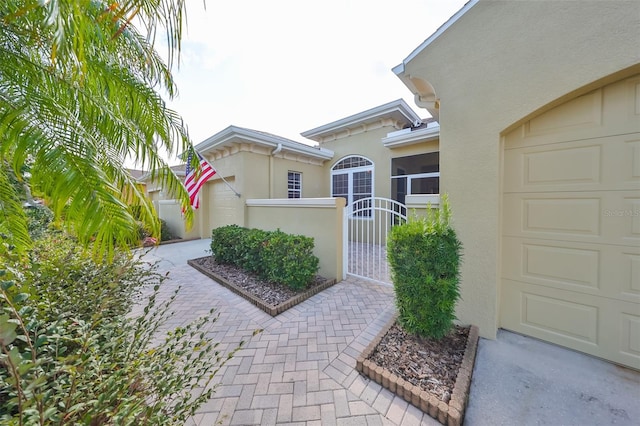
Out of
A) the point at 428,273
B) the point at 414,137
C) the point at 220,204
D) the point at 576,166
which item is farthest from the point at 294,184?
the point at 576,166

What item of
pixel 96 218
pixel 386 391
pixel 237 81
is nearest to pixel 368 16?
pixel 237 81

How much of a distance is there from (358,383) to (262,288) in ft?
9.66

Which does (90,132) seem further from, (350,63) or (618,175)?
(618,175)

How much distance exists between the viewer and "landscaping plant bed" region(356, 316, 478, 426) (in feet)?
7.19

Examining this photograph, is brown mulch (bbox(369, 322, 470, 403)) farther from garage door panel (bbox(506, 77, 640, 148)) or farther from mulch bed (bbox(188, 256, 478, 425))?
garage door panel (bbox(506, 77, 640, 148))

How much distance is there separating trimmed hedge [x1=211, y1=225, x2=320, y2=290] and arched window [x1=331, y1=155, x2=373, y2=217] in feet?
15.3

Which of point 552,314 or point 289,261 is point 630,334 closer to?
point 552,314

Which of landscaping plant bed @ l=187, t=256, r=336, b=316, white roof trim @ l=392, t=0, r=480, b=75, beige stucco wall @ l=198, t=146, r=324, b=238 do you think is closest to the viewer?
white roof trim @ l=392, t=0, r=480, b=75

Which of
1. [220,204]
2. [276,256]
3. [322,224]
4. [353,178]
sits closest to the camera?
[276,256]

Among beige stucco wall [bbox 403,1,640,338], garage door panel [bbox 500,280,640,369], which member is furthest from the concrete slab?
beige stucco wall [bbox 403,1,640,338]

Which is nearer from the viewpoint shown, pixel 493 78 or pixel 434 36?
pixel 493 78

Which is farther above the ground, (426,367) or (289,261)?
(289,261)

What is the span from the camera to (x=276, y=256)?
493cm

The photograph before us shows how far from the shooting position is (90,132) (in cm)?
224
